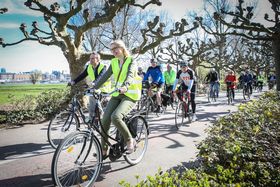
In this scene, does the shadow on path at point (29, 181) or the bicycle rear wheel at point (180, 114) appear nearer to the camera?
the shadow on path at point (29, 181)

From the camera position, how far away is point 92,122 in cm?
377

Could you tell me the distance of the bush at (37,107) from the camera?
9.48 metres

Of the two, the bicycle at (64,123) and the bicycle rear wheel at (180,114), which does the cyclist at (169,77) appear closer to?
the bicycle rear wheel at (180,114)

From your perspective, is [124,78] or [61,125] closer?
[124,78]

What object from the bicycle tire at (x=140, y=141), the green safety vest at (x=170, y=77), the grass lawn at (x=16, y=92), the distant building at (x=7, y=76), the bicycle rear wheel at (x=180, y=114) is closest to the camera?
the bicycle tire at (x=140, y=141)

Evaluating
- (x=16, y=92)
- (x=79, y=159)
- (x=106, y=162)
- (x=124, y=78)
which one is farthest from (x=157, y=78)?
(x=16, y=92)

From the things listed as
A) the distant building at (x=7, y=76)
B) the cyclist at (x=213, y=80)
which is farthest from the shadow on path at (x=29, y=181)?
the distant building at (x=7, y=76)

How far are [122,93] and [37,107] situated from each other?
772 cm

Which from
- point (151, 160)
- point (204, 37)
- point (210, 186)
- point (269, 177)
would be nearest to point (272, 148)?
point (269, 177)

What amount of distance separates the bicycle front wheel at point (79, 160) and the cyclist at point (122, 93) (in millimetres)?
388

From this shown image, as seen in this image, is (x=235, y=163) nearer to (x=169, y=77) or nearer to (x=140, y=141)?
(x=140, y=141)

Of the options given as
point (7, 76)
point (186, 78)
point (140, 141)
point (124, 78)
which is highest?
point (7, 76)

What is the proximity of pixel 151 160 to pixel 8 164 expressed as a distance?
295 cm

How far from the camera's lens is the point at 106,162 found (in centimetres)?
462
